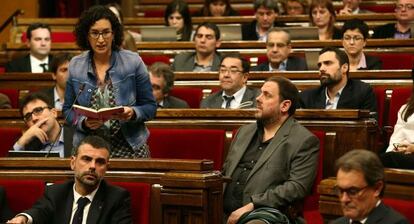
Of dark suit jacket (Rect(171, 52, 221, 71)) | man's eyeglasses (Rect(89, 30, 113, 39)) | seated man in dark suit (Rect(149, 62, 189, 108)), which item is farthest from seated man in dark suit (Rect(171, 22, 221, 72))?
man's eyeglasses (Rect(89, 30, 113, 39))

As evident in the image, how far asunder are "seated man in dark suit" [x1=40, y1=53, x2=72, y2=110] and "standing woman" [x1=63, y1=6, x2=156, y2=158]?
155cm

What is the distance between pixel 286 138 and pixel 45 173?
2.94 feet

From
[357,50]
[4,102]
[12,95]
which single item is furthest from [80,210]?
[357,50]

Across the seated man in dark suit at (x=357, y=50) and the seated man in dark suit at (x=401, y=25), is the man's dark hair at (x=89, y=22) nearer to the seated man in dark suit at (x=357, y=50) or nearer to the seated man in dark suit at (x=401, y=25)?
the seated man in dark suit at (x=357, y=50)

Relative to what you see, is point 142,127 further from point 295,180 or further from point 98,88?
point 295,180

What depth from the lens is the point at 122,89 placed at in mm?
3584

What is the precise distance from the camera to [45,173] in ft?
11.6

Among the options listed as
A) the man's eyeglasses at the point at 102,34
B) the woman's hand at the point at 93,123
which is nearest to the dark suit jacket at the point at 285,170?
the woman's hand at the point at 93,123

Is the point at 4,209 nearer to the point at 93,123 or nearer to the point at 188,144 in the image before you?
the point at 93,123

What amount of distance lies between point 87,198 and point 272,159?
70cm

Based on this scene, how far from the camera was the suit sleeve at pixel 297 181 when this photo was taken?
3.39 metres

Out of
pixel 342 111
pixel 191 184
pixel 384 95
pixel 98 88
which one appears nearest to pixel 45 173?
pixel 98 88

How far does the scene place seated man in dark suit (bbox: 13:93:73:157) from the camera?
4170 millimetres

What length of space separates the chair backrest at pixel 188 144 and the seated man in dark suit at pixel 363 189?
1.43 metres
